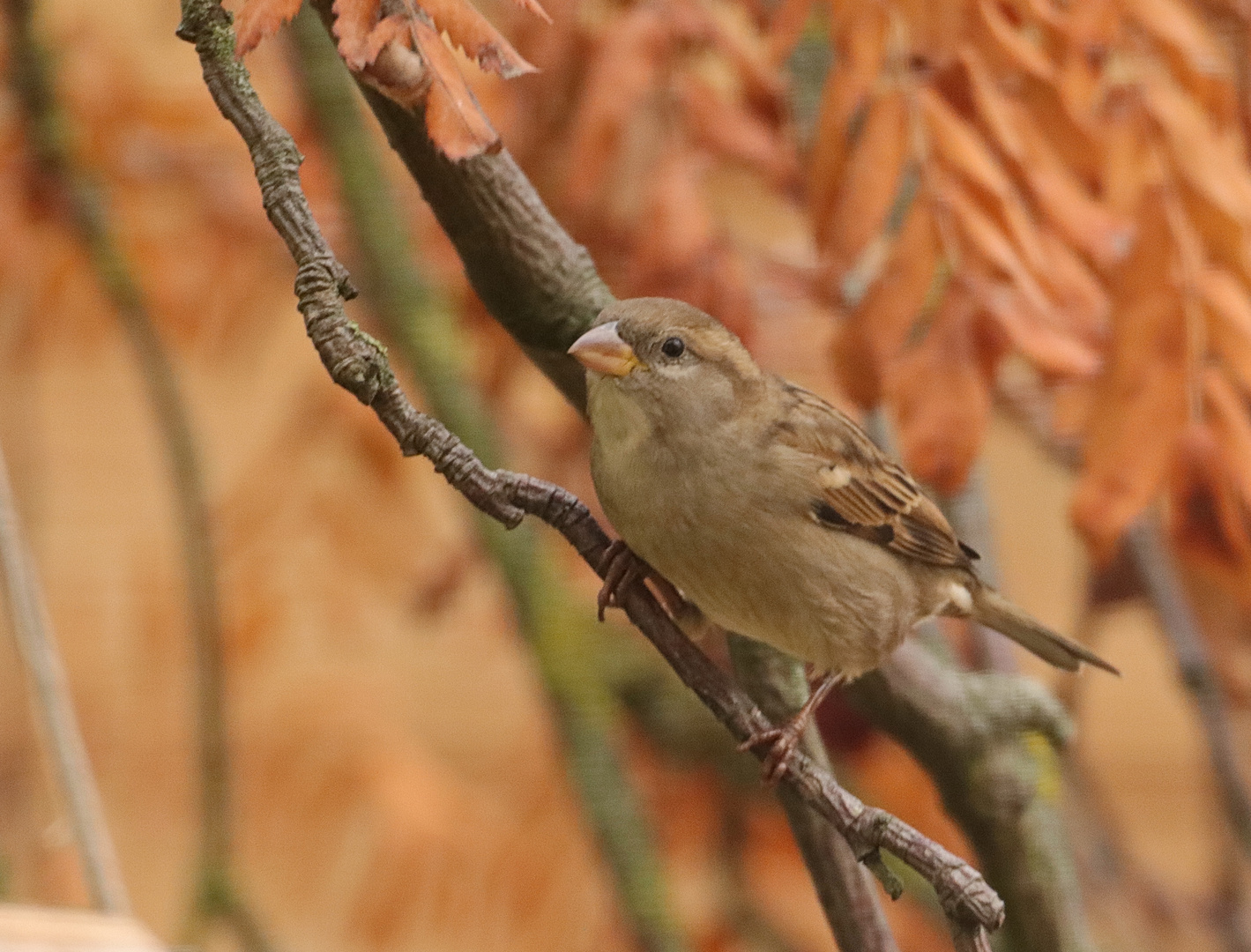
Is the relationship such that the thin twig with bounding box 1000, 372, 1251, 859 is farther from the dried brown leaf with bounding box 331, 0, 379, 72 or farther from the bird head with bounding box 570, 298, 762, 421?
the dried brown leaf with bounding box 331, 0, 379, 72

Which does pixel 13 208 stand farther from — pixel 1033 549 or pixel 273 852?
pixel 1033 549

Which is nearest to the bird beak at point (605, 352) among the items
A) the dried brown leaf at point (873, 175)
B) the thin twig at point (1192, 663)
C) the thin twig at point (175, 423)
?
the dried brown leaf at point (873, 175)

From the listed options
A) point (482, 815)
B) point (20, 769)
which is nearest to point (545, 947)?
point (482, 815)

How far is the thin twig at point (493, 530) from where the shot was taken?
210 centimetres

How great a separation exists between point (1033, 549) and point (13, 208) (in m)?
3.04

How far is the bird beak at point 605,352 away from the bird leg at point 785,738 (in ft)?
1.22

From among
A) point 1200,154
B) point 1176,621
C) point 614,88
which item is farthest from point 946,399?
point 1176,621

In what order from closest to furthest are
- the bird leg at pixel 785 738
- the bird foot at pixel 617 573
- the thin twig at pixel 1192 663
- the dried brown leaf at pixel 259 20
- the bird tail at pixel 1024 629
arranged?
the dried brown leaf at pixel 259 20 < the bird leg at pixel 785 738 < the bird foot at pixel 617 573 < the bird tail at pixel 1024 629 < the thin twig at pixel 1192 663

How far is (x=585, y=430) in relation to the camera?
9.05 feet

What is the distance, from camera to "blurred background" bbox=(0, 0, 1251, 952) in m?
1.49

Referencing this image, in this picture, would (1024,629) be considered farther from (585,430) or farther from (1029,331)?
(585,430)

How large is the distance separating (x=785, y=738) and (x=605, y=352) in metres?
0.40

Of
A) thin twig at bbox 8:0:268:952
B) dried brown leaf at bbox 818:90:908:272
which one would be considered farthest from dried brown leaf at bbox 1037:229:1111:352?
thin twig at bbox 8:0:268:952

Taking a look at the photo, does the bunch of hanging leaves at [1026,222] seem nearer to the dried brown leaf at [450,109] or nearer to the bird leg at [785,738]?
the bird leg at [785,738]
